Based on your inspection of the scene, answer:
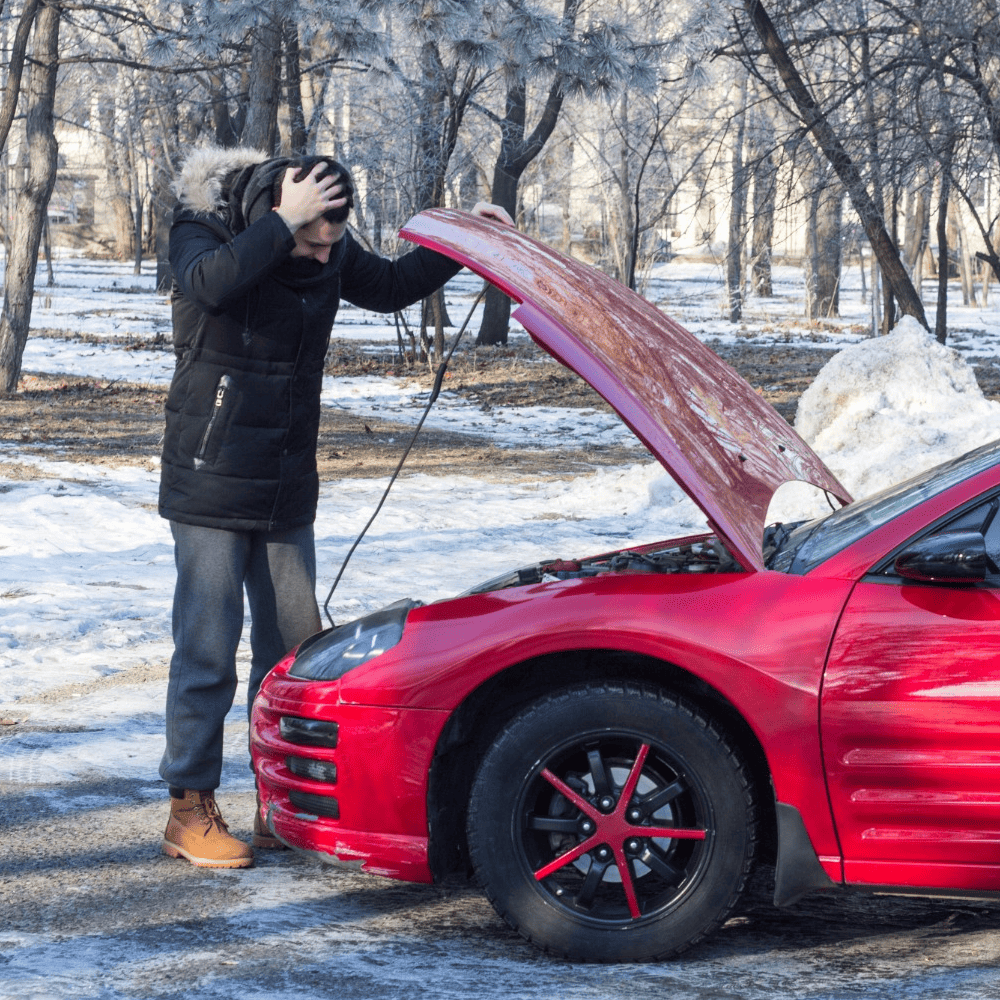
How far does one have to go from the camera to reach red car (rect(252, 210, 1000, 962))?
9.96 feet

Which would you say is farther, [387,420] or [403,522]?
[387,420]

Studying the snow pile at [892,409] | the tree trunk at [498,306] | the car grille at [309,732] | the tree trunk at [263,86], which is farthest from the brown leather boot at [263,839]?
the tree trunk at [498,306]

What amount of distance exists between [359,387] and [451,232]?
1519cm

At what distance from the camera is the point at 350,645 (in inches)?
137

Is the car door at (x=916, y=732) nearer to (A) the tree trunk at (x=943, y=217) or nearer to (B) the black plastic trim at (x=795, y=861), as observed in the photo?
(B) the black plastic trim at (x=795, y=861)

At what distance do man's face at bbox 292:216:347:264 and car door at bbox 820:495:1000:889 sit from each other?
164 centimetres

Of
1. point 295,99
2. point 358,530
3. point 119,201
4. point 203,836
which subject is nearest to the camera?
point 203,836

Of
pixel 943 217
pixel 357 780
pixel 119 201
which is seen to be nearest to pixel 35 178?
pixel 943 217

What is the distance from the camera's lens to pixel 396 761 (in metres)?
3.28

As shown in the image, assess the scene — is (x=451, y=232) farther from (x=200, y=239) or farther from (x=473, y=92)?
(x=473, y=92)

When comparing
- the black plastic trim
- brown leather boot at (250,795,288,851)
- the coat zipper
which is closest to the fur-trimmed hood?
the coat zipper

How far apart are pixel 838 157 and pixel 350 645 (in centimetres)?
1156

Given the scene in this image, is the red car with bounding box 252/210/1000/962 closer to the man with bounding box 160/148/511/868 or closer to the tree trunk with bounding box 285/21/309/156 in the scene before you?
the man with bounding box 160/148/511/868

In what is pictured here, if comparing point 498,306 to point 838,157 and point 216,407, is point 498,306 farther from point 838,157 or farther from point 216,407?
point 216,407
